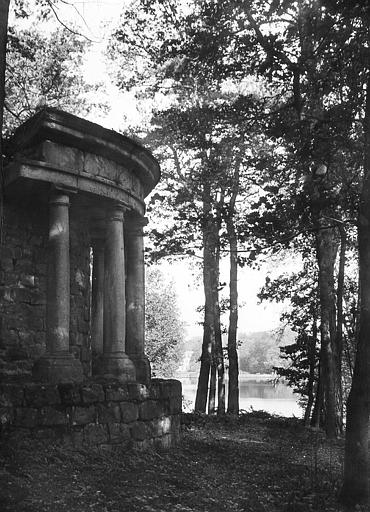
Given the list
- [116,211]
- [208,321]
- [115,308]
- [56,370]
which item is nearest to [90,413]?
[56,370]

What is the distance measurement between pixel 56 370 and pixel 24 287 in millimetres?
2486

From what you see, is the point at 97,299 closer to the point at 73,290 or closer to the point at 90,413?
the point at 73,290

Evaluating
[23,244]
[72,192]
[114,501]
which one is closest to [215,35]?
[72,192]

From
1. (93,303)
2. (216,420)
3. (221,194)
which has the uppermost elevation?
(221,194)

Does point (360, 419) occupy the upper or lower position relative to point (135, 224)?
lower

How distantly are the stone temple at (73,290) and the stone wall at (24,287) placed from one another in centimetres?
2

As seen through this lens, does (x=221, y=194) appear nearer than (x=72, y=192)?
No

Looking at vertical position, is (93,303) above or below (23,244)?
below

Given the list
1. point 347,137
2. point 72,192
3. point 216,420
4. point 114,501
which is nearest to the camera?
point 114,501

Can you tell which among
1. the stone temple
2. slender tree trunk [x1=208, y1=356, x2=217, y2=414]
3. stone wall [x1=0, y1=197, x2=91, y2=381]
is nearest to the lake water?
slender tree trunk [x1=208, y1=356, x2=217, y2=414]

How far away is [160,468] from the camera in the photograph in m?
7.58

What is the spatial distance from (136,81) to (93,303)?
6.86 m

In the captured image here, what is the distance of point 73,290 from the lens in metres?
11.2

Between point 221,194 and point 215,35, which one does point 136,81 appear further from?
point 215,35
